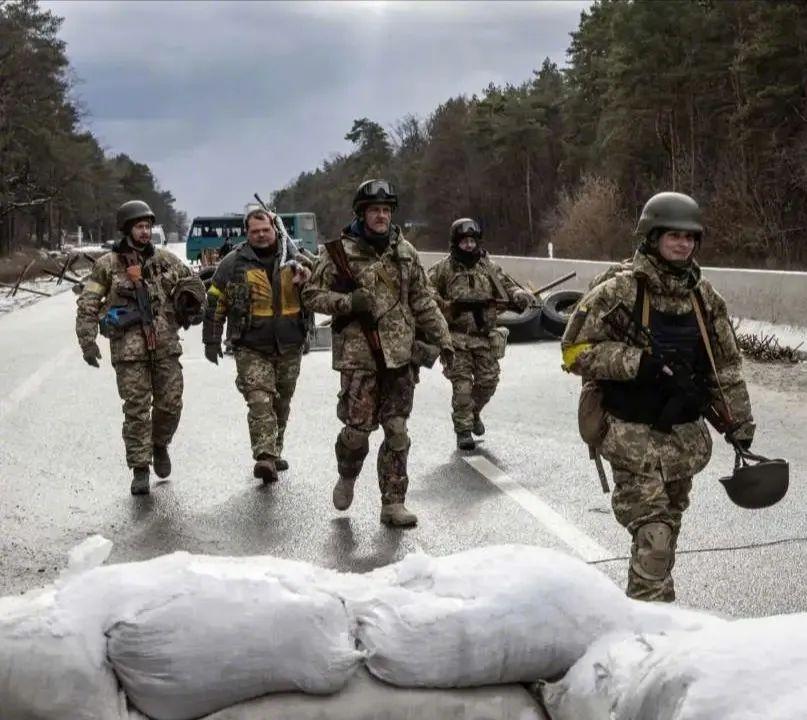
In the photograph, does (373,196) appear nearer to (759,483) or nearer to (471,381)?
(759,483)

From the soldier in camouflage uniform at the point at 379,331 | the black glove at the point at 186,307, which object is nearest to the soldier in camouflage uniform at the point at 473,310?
the black glove at the point at 186,307

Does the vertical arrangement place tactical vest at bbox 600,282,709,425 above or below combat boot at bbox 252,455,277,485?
above

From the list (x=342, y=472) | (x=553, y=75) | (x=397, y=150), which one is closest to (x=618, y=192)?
(x=553, y=75)

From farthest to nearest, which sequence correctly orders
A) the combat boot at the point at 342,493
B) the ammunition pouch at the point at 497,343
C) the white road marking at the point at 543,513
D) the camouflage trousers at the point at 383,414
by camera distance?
the ammunition pouch at the point at 497,343, the combat boot at the point at 342,493, the camouflage trousers at the point at 383,414, the white road marking at the point at 543,513

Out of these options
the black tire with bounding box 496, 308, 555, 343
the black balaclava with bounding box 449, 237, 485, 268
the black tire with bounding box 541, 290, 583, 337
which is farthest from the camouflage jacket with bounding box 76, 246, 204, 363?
the black tire with bounding box 496, 308, 555, 343

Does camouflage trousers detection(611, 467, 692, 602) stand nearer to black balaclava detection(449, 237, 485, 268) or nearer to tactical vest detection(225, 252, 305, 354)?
tactical vest detection(225, 252, 305, 354)

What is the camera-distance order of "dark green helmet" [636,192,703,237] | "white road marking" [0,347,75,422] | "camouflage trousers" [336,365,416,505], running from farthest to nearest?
"white road marking" [0,347,75,422]
"camouflage trousers" [336,365,416,505]
"dark green helmet" [636,192,703,237]

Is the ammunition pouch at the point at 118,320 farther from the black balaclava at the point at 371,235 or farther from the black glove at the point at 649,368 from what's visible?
the black glove at the point at 649,368

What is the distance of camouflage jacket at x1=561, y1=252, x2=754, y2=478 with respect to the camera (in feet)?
14.8

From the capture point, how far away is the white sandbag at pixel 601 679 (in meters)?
2.44

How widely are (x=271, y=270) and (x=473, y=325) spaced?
209cm

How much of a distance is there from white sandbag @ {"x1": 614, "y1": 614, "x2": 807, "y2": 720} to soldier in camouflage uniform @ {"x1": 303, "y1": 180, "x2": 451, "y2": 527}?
4.21m

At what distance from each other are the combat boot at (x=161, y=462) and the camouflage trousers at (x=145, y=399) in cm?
17

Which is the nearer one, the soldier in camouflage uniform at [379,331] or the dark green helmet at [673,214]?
the dark green helmet at [673,214]
